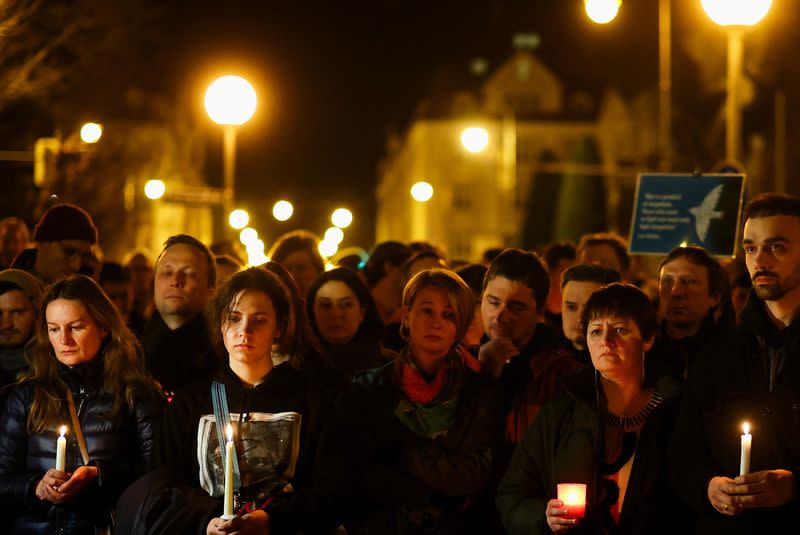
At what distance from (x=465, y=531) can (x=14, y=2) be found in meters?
14.6

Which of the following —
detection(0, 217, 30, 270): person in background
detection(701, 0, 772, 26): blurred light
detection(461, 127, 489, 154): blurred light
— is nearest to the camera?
detection(0, 217, 30, 270): person in background

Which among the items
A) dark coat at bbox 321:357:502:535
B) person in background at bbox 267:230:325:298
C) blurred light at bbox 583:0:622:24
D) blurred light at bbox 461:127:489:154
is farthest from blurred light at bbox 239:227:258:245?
dark coat at bbox 321:357:502:535

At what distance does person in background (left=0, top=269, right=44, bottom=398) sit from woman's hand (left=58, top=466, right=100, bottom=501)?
5.51ft

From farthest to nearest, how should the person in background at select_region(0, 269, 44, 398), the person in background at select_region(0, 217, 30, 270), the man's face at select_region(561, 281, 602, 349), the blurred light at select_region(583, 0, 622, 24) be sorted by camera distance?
the blurred light at select_region(583, 0, 622, 24)
the person in background at select_region(0, 217, 30, 270)
the person in background at select_region(0, 269, 44, 398)
the man's face at select_region(561, 281, 602, 349)

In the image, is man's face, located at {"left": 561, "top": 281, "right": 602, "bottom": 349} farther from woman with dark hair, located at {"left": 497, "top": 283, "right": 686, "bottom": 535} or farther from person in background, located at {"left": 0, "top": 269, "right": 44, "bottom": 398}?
person in background, located at {"left": 0, "top": 269, "right": 44, "bottom": 398}

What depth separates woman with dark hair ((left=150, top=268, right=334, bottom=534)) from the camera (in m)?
5.15

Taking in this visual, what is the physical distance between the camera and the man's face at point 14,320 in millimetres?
7160

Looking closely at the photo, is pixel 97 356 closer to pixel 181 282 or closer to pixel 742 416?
pixel 181 282

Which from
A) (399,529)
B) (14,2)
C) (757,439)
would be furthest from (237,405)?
(14,2)

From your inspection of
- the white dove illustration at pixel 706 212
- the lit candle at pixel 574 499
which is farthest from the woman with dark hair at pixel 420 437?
the white dove illustration at pixel 706 212

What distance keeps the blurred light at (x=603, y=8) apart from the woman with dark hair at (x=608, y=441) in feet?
24.6

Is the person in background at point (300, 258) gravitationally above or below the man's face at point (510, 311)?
above

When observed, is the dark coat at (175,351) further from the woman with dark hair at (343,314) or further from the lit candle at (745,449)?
the lit candle at (745,449)

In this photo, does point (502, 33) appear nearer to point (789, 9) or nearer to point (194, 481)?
point (789, 9)
